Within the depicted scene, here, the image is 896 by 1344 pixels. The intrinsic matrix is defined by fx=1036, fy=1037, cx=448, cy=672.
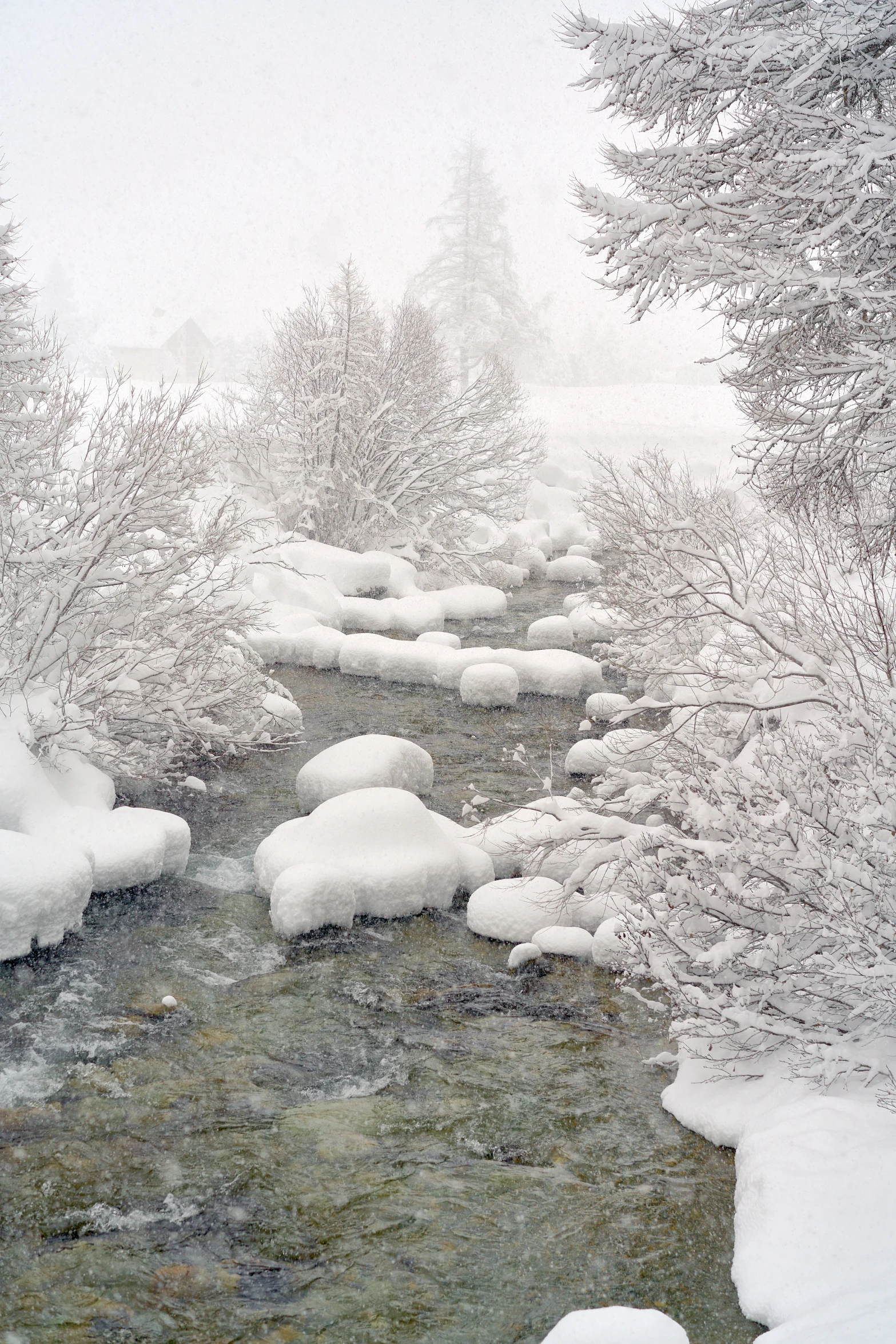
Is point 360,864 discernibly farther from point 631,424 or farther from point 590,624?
point 631,424

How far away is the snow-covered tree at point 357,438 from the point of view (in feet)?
71.3

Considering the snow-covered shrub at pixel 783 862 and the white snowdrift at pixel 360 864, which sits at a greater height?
the snow-covered shrub at pixel 783 862

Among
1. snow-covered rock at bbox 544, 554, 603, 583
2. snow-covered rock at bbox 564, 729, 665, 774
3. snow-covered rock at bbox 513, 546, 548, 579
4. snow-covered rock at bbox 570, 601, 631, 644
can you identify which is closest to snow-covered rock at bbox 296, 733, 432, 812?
snow-covered rock at bbox 564, 729, 665, 774

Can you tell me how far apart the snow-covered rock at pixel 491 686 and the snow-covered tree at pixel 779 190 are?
18.9 ft

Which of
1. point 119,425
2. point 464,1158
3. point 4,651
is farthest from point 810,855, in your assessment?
point 119,425

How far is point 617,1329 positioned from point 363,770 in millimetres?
6532

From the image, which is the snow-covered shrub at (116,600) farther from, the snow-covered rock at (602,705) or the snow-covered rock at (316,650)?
the snow-covered rock at (602,705)

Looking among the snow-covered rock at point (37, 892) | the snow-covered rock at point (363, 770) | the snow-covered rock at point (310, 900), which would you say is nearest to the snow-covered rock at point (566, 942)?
the snow-covered rock at point (310, 900)

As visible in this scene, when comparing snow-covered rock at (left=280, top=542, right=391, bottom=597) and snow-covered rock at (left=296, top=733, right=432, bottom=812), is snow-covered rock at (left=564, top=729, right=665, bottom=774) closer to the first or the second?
snow-covered rock at (left=296, top=733, right=432, bottom=812)

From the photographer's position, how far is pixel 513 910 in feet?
26.2

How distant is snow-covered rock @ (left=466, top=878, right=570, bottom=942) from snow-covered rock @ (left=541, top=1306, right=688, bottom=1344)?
13.3 ft

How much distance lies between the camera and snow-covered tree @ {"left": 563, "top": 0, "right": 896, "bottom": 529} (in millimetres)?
6852

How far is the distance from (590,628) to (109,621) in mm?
9532

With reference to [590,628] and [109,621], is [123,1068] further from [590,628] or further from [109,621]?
[590,628]
